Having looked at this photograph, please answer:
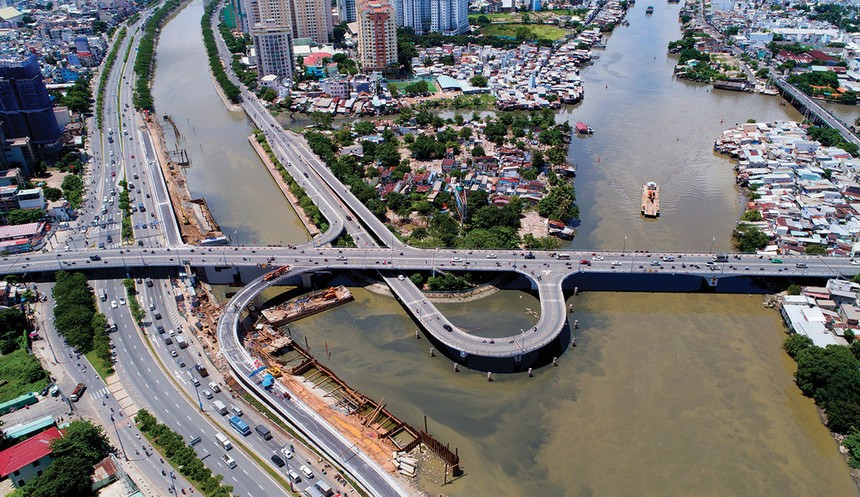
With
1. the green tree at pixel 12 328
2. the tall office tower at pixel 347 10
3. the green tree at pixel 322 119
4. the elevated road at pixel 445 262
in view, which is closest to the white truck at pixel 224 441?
the elevated road at pixel 445 262

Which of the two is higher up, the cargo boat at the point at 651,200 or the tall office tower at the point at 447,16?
the tall office tower at the point at 447,16

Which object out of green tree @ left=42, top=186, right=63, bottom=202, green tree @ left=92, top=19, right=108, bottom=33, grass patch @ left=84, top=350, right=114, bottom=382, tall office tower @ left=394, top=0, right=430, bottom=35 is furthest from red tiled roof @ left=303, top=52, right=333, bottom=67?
grass patch @ left=84, top=350, right=114, bottom=382

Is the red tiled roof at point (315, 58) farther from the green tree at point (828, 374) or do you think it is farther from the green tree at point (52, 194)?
the green tree at point (828, 374)

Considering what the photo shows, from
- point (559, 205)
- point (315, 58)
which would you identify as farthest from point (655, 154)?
point (315, 58)

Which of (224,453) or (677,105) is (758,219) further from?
(224,453)

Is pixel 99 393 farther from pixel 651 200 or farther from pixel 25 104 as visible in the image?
pixel 651 200

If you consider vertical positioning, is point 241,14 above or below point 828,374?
above

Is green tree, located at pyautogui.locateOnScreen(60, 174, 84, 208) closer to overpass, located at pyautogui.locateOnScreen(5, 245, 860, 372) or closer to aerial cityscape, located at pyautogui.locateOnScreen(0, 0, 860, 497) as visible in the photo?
aerial cityscape, located at pyautogui.locateOnScreen(0, 0, 860, 497)

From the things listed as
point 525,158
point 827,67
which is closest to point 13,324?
point 525,158
